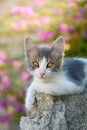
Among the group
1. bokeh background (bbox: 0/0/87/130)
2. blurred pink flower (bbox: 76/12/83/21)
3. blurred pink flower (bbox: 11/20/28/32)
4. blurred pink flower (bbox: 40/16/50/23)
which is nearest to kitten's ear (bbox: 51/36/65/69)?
bokeh background (bbox: 0/0/87/130)

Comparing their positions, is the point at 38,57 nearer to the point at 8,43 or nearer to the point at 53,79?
the point at 53,79

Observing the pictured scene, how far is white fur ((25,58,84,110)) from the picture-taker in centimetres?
367

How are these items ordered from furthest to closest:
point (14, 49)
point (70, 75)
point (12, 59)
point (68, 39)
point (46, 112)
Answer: point (14, 49) → point (12, 59) → point (68, 39) → point (70, 75) → point (46, 112)

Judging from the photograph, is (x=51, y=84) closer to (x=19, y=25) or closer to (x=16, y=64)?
(x=16, y=64)

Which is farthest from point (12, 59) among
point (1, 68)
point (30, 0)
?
point (30, 0)

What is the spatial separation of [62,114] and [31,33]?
4.94 m

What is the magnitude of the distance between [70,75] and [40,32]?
390 centimetres

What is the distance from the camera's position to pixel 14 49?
8680 mm

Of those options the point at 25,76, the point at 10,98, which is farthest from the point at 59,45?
the point at 10,98

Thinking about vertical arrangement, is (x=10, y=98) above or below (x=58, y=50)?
below

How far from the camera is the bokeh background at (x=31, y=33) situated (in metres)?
7.18

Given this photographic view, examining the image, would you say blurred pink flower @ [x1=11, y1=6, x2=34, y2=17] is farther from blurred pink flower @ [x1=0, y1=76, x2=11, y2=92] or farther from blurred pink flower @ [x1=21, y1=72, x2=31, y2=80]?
blurred pink flower @ [x1=21, y1=72, x2=31, y2=80]

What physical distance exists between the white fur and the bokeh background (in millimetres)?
3080

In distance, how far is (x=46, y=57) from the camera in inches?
147
